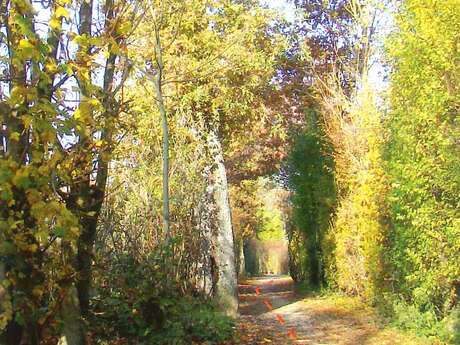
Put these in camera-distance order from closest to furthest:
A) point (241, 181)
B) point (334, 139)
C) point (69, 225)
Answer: point (69, 225) < point (334, 139) < point (241, 181)

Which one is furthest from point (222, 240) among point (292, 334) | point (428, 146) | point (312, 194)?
point (312, 194)

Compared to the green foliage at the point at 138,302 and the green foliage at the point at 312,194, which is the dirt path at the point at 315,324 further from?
the green foliage at the point at 312,194

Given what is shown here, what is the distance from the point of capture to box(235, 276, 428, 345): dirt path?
1098cm

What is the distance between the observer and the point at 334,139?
17.0 metres

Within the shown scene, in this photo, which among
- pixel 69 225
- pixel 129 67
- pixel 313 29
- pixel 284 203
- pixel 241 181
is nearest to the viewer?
pixel 69 225

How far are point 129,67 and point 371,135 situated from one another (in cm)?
816

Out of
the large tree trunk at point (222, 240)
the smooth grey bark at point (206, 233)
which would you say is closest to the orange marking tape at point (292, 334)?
the smooth grey bark at point (206, 233)

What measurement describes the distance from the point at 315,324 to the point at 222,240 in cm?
313

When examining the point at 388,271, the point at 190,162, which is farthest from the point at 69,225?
the point at 388,271

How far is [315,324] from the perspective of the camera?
13.7 metres

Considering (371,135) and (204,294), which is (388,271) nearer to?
(371,135)

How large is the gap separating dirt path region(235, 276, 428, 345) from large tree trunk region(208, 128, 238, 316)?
29.9 inches

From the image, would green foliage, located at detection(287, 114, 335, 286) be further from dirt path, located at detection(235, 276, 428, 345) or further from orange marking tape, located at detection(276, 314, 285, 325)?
orange marking tape, located at detection(276, 314, 285, 325)

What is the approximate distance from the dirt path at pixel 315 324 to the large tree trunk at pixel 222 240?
760mm
